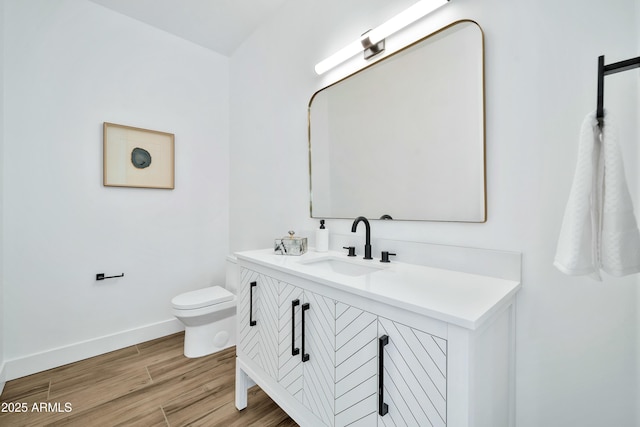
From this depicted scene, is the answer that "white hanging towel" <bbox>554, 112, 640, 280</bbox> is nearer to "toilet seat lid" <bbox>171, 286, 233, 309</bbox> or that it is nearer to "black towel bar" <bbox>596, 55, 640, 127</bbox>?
"black towel bar" <bbox>596, 55, 640, 127</bbox>

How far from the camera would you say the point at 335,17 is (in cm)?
165

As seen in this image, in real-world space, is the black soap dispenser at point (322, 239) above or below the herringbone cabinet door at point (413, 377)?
above

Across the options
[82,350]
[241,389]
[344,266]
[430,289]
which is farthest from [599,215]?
[82,350]

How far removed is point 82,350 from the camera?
2.05 metres

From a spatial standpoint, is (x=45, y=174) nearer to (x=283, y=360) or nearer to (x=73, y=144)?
(x=73, y=144)

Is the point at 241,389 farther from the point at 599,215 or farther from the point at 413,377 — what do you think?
the point at 599,215

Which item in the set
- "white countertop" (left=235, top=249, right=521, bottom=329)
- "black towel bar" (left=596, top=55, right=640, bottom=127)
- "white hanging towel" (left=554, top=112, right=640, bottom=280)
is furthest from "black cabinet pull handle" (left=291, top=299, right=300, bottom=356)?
"black towel bar" (left=596, top=55, right=640, bottom=127)

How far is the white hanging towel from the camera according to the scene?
23.4 inches

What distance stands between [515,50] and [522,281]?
0.83 m

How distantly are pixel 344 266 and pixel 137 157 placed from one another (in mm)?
1983

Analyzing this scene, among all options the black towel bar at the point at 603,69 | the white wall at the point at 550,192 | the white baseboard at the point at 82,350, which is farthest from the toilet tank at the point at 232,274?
the black towel bar at the point at 603,69

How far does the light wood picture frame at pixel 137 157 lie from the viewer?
85.0 inches

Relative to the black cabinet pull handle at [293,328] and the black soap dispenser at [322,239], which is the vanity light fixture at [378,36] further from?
the black cabinet pull handle at [293,328]

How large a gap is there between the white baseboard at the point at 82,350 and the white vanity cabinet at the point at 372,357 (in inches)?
59.7
